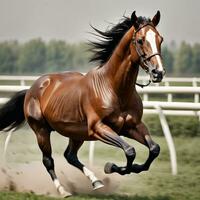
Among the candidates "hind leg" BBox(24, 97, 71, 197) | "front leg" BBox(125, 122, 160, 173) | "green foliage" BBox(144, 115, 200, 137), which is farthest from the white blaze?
"green foliage" BBox(144, 115, 200, 137)

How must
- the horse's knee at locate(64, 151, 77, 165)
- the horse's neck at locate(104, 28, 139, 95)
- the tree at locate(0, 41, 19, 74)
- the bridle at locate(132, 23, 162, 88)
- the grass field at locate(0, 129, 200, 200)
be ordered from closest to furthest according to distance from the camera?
the bridle at locate(132, 23, 162, 88) → the horse's neck at locate(104, 28, 139, 95) → the grass field at locate(0, 129, 200, 200) → the horse's knee at locate(64, 151, 77, 165) → the tree at locate(0, 41, 19, 74)

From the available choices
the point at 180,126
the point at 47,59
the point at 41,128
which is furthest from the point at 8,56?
the point at 41,128

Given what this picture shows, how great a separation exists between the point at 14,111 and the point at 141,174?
5.22ft

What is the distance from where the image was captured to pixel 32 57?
3262 cm

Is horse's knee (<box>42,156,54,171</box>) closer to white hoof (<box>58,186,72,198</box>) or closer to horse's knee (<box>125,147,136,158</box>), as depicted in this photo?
white hoof (<box>58,186,72,198</box>)

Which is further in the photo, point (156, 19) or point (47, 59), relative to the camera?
point (47, 59)

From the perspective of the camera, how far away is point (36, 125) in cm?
725

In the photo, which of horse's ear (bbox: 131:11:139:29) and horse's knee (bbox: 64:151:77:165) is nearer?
horse's ear (bbox: 131:11:139:29)

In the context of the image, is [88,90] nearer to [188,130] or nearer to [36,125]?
[36,125]

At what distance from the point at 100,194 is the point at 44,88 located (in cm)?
124

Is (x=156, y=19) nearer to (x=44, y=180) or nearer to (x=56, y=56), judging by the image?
(x=44, y=180)

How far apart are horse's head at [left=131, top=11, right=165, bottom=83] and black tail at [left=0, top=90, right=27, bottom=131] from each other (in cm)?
220

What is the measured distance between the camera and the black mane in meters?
6.47

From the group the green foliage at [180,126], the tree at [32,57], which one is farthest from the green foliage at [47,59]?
the green foliage at [180,126]
